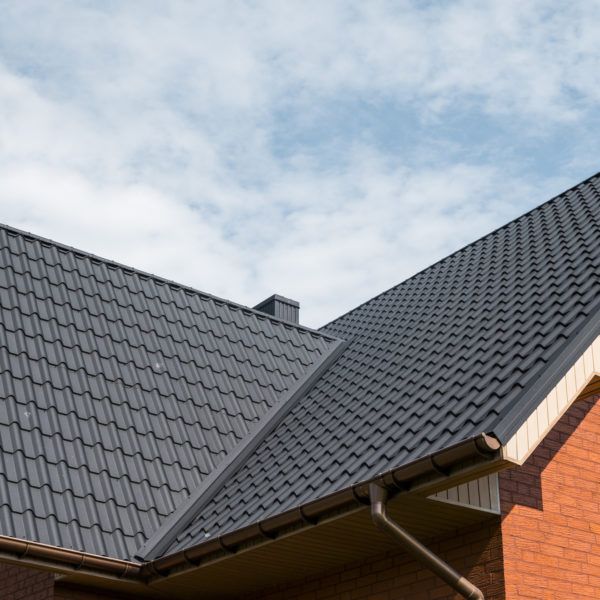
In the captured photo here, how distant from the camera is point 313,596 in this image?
292 inches

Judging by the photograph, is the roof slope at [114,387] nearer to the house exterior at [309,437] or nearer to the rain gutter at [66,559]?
the house exterior at [309,437]

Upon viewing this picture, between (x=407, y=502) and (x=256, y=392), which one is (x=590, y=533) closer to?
(x=407, y=502)

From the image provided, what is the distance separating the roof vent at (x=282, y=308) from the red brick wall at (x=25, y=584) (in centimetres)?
567

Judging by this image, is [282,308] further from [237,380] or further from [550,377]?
[550,377]

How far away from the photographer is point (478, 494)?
250 inches

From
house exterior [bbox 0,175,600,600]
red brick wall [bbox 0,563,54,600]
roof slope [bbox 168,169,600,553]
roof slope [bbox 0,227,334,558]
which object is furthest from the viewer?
roof slope [bbox 0,227,334,558]

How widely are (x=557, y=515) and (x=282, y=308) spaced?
6929mm

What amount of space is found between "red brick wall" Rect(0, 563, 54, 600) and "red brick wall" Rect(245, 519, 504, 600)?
187 cm

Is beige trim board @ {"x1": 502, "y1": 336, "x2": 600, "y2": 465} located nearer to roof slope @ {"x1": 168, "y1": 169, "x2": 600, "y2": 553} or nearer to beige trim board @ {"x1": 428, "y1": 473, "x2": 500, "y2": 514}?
roof slope @ {"x1": 168, "y1": 169, "x2": 600, "y2": 553}

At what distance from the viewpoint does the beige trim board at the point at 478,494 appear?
244 inches

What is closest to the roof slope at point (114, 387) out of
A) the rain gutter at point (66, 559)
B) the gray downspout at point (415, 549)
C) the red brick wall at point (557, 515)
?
the rain gutter at point (66, 559)

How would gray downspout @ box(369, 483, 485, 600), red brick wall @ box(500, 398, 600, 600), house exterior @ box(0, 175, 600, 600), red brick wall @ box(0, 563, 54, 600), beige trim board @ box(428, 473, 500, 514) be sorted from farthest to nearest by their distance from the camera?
red brick wall @ box(0, 563, 54, 600) → red brick wall @ box(500, 398, 600, 600) → house exterior @ box(0, 175, 600, 600) → beige trim board @ box(428, 473, 500, 514) → gray downspout @ box(369, 483, 485, 600)

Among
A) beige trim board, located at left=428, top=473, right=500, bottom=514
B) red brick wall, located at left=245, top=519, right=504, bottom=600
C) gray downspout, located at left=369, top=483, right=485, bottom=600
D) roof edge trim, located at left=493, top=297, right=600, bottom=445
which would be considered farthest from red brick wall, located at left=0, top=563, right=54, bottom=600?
roof edge trim, located at left=493, top=297, right=600, bottom=445

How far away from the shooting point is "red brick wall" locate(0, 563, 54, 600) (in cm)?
754
